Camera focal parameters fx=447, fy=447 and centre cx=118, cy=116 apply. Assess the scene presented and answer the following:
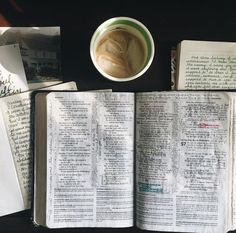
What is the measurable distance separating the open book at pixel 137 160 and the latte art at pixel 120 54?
35 millimetres

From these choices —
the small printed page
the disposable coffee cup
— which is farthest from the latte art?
the small printed page

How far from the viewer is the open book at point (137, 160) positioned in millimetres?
598

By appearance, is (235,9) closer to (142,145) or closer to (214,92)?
(214,92)

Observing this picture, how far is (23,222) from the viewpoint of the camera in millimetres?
617

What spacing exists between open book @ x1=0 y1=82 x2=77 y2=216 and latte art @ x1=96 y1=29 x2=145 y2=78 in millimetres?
56

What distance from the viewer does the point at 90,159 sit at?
0.61m

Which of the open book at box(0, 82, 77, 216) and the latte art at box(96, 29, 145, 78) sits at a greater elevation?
Result: the latte art at box(96, 29, 145, 78)

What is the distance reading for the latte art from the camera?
60 centimetres

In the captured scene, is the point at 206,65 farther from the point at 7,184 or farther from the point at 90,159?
the point at 7,184

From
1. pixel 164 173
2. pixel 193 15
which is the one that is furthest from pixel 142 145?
pixel 193 15

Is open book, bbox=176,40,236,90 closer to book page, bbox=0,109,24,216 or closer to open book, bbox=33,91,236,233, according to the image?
open book, bbox=33,91,236,233

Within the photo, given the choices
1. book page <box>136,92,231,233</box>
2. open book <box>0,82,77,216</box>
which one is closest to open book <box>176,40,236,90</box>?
book page <box>136,92,231,233</box>

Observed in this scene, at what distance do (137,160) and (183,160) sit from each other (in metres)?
0.06

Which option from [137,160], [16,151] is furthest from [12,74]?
[137,160]
